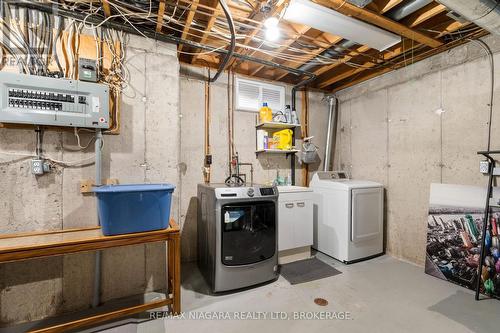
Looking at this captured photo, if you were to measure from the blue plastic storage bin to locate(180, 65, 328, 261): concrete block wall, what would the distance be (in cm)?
126

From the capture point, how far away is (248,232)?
7.47 ft

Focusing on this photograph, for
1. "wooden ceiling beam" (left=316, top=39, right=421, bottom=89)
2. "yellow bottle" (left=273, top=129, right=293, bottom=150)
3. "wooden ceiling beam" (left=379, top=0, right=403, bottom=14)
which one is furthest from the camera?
"yellow bottle" (left=273, top=129, right=293, bottom=150)

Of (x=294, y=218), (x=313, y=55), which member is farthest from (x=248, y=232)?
(x=313, y=55)

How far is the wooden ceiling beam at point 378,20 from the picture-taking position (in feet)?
6.29

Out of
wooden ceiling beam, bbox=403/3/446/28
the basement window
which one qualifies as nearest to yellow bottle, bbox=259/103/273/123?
the basement window

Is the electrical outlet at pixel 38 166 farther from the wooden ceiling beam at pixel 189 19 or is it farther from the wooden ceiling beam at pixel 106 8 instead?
the wooden ceiling beam at pixel 189 19

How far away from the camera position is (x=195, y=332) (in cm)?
171

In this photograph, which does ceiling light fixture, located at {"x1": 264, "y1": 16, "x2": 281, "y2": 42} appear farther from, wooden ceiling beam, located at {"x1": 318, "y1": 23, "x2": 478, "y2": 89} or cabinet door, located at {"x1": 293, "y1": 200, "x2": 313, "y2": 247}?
cabinet door, located at {"x1": 293, "y1": 200, "x2": 313, "y2": 247}

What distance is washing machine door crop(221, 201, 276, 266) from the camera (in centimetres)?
218

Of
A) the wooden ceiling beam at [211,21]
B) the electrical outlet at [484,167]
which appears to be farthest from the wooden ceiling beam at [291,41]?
the electrical outlet at [484,167]

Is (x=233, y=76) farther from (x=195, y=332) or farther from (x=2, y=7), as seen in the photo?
(x=195, y=332)

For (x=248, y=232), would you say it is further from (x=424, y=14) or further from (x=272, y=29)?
(x=424, y=14)

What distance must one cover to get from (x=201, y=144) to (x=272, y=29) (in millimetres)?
1693

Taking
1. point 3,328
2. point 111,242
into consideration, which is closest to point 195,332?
point 111,242
